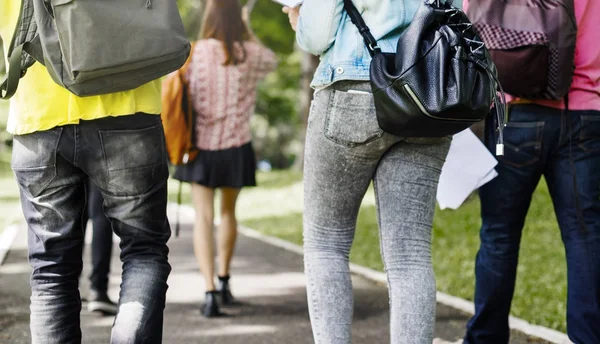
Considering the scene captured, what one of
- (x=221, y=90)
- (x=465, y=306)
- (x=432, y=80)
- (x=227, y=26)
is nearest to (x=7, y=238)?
(x=221, y=90)

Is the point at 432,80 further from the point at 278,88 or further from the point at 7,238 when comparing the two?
the point at 278,88

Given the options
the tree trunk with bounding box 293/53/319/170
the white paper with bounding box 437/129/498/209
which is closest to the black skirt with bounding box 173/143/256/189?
the white paper with bounding box 437/129/498/209

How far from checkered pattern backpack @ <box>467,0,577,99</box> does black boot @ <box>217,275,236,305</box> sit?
9.13ft

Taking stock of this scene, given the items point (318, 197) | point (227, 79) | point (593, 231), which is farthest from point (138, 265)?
point (227, 79)

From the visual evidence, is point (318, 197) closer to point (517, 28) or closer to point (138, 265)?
point (138, 265)

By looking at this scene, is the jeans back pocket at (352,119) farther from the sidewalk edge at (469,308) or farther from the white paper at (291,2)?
the sidewalk edge at (469,308)

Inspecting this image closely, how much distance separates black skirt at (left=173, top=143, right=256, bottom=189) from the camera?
5.27 metres

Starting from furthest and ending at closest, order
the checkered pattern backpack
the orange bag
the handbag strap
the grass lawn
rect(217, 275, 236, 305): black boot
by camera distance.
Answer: the grass lawn → rect(217, 275, 236, 305): black boot → the orange bag → the checkered pattern backpack → the handbag strap

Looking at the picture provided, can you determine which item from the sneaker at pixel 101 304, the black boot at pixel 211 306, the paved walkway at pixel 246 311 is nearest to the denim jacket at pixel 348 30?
the paved walkway at pixel 246 311

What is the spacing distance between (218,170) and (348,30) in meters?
2.51

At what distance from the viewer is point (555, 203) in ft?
11.9

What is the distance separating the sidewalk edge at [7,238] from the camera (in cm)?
785

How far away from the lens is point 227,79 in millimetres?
5293

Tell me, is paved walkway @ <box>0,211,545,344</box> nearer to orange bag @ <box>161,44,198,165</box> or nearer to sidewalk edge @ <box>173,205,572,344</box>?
sidewalk edge @ <box>173,205,572,344</box>
